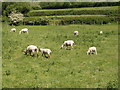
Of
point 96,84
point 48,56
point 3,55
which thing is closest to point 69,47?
point 48,56

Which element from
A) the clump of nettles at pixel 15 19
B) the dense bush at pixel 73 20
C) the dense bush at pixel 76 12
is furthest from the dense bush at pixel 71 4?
the clump of nettles at pixel 15 19

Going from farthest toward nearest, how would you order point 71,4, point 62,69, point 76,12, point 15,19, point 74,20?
point 71,4 → point 76,12 → point 15,19 → point 74,20 → point 62,69

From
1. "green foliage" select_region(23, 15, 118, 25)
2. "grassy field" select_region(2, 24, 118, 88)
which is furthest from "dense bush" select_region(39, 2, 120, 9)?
"grassy field" select_region(2, 24, 118, 88)

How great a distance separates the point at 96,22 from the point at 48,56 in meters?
54.5

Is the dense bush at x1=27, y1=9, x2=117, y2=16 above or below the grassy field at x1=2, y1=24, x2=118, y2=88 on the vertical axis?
below

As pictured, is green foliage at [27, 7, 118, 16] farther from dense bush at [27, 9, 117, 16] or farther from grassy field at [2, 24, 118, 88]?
grassy field at [2, 24, 118, 88]

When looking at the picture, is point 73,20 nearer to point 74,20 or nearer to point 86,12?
point 74,20

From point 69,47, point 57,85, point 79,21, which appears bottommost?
point 79,21

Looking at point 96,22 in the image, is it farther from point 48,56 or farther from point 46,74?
point 46,74

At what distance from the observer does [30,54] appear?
81.7ft

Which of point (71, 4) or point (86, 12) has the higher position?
point (71, 4)

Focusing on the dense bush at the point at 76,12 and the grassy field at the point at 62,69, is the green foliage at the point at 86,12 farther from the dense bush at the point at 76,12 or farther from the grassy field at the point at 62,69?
the grassy field at the point at 62,69

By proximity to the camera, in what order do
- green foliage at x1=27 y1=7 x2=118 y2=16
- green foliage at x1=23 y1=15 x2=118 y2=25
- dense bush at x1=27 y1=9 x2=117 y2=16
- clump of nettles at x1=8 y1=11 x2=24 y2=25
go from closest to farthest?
green foliage at x1=23 y1=15 x2=118 y2=25, clump of nettles at x1=8 y1=11 x2=24 y2=25, green foliage at x1=27 y1=7 x2=118 y2=16, dense bush at x1=27 y1=9 x2=117 y2=16

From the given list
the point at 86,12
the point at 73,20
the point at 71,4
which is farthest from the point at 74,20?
the point at 71,4
